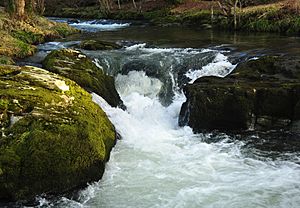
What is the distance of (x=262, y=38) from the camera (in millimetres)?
20594

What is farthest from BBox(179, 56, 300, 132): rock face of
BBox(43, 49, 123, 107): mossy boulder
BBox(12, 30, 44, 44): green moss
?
BBox(12, 30, 44, 44): green moss

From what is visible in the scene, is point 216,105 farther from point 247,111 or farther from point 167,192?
point 167,192

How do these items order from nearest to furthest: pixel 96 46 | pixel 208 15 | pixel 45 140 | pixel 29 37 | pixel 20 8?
pixel 45 140
pixel 96 46
pixel 29 37
pixel 20 8
pixel 208 15

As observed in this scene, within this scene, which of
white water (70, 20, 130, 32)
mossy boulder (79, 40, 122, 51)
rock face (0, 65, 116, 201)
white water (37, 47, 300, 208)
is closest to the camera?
rock face (0, 65, 116, 201)

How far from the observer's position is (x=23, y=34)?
20594 millimetres

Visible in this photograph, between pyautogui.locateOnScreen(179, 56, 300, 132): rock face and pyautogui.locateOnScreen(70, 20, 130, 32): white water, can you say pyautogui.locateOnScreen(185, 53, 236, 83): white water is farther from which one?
pyautogui.locateOnScreen(70, 20, 130, 32): white water

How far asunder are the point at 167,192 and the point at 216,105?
3750 millimetres

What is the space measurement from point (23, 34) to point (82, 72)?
32.2 feet

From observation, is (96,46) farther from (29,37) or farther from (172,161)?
(172,161)

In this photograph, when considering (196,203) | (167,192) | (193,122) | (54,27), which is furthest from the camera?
(54,27)

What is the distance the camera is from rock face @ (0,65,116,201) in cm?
693

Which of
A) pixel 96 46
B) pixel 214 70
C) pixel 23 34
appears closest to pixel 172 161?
pixel 214 70

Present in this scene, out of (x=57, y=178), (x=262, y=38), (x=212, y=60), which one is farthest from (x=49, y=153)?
(x=262, y=38)

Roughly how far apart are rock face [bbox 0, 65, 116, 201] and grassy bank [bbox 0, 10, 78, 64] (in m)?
5.78
